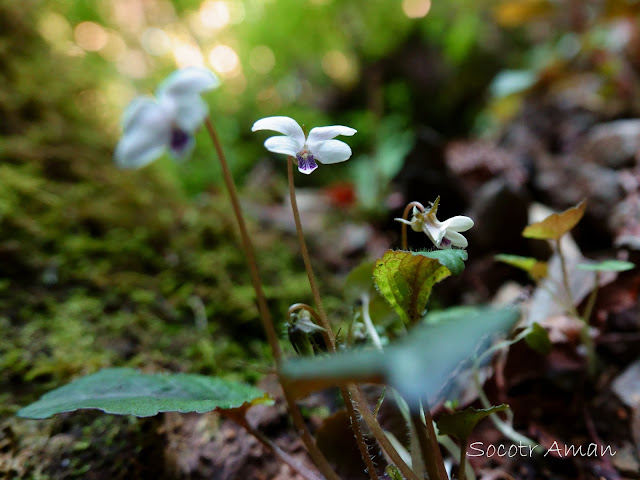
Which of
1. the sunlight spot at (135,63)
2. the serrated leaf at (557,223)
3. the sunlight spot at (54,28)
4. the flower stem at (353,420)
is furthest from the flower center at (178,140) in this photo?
the sunlight spot at (135,63)

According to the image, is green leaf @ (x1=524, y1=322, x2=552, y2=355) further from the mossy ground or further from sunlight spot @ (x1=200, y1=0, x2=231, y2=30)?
sunlight spot @ (x1=200, y1=0, x2=231, y2=30)

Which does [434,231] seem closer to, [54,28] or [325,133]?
[325,133]

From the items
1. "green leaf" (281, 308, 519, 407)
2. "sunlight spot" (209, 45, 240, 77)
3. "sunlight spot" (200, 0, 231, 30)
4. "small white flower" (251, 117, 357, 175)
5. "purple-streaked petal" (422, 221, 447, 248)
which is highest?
"sunlight spot" (200, 0, 231, 30)

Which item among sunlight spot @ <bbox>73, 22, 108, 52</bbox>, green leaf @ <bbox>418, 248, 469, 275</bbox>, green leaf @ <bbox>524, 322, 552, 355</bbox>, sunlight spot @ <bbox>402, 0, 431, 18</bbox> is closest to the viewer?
green leaf @ <bbox>418, 248, 469, 275</bbox>

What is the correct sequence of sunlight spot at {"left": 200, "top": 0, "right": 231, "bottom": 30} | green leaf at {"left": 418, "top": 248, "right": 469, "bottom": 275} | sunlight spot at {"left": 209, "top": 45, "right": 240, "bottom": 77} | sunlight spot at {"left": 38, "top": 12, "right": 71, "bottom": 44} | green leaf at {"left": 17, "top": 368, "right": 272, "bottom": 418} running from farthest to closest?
sunlight spot at {"left": 209, "top": 45, "right": 240, "bottom": 77}
sunlight spot at {"left": 200, "top": 0, "right": 231, "bottom": 30}
sunlight spot at {"left": 38, "top": 12, "right": 71, "bottom": 44}
green leaf at {"left": 17, "top": 368, "right": 272, "bottom": 418}
green leaf at {"left": 418, "top": 248, "right": 469, "bottom": 275}

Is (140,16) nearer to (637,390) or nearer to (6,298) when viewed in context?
(6,298)

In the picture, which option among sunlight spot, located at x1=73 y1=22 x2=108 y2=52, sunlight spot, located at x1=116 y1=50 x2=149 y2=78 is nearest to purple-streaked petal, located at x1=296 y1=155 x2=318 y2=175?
sunlight spot, located at x1=73 y1=22 x2=108 y2=52
